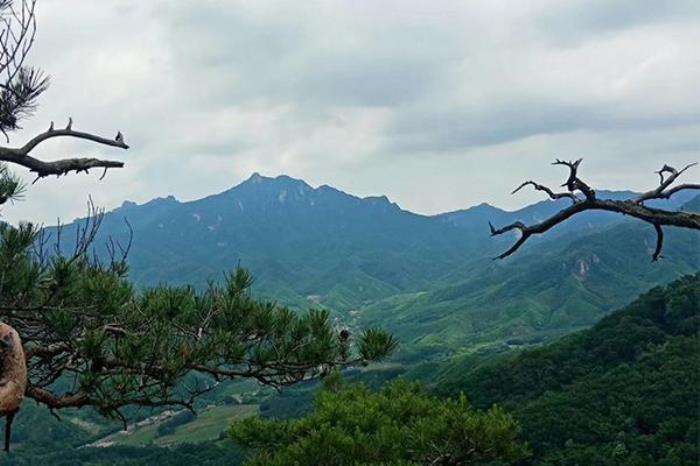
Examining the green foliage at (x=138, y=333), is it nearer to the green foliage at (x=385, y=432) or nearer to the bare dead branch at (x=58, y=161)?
the bare dead branch at (x=58, y=161)

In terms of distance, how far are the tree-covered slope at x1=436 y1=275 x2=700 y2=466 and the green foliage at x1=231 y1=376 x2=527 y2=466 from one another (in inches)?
790

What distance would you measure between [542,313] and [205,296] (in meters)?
140

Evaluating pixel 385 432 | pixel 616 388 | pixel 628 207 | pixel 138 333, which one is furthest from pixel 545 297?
pixel 628 207

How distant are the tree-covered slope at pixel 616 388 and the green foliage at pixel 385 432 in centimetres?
2006

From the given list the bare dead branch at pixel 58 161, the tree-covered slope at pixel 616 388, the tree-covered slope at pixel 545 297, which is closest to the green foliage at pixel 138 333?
the bare dead branch at pixel 58 161

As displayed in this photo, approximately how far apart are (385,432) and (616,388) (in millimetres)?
36719

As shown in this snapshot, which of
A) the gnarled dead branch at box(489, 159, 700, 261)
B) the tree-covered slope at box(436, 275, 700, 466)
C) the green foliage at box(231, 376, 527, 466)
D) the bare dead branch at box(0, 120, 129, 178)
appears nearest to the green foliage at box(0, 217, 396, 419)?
the bare dead branch at box(0, 120, 129, 178)

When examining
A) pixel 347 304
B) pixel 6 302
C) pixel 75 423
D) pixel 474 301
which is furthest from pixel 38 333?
pixel 347 304

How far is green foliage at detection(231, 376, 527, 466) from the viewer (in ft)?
28.9

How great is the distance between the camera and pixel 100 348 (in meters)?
3.67

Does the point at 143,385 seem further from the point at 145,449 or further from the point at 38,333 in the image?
the point at 145,449

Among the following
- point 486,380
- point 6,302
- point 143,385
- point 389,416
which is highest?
point 6,302

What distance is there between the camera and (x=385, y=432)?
11.3 metres

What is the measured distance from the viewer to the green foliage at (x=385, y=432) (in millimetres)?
8812
